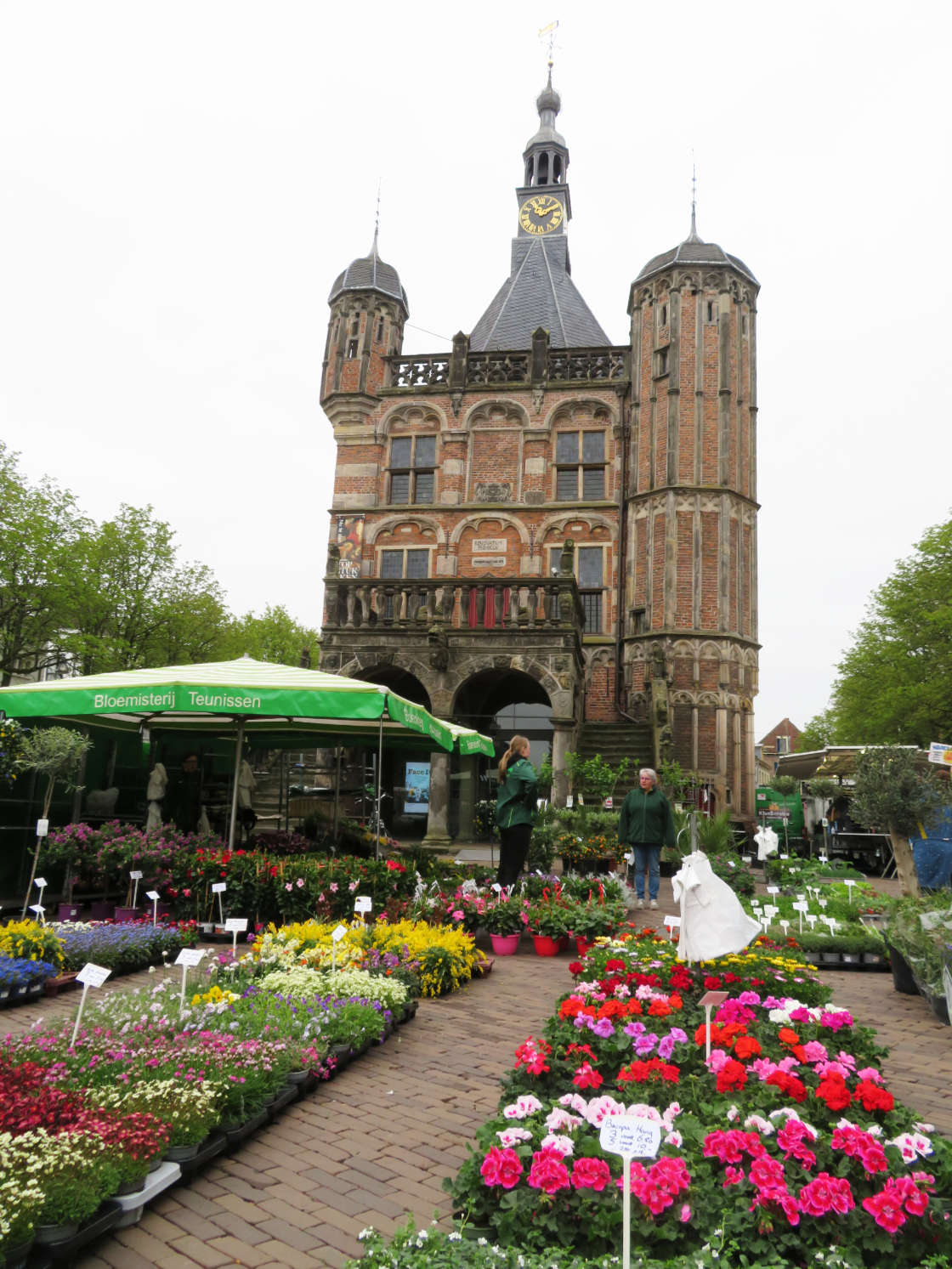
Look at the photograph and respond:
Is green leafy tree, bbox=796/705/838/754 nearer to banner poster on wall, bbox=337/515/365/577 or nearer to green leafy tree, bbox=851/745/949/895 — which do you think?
banner poster on wall, bbox=337/515/365/577

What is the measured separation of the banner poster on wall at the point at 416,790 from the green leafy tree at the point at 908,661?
14513 millimetres

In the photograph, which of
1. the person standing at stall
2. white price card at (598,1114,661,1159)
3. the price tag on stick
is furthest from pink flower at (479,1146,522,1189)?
the person standing at stall

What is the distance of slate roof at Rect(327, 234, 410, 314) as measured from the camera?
1032 inches

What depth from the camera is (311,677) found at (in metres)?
8.98

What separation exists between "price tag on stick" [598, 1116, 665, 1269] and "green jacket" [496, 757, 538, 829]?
6.91 metres

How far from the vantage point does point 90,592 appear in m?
26.1

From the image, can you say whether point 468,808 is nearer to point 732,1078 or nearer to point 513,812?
point 513,812

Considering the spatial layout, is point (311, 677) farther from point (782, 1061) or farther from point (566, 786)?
point (566, 786)

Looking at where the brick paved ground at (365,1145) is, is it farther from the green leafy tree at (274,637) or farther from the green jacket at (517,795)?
the green leafy tree at (274,637)

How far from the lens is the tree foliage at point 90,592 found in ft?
81.8

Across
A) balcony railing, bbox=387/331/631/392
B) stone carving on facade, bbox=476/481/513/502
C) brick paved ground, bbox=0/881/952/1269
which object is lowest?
brick paved ground, bbox=0/881/952/1269

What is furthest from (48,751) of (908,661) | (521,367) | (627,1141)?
(908,661)

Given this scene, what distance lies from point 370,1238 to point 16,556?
25.6m

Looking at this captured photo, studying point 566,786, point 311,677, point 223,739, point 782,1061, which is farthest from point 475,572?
point 782,1061
